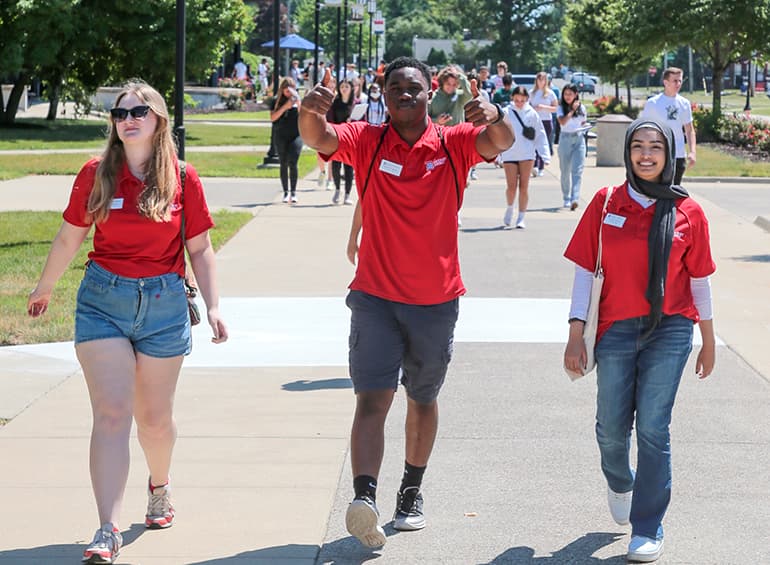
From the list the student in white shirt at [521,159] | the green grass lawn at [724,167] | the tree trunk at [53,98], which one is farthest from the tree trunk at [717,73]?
the student in white shirt at [521,159]

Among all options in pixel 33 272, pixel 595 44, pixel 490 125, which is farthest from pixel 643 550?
pixel 595 44

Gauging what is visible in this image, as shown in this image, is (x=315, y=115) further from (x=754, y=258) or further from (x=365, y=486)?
(x=754, y=258)

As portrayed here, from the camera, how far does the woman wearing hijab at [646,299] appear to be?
17.1 feet

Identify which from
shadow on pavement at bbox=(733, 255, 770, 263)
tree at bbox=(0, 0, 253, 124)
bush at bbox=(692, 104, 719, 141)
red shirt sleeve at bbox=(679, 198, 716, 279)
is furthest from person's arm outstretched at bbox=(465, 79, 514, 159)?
bush at bbox=(692, 104, 719, 141)

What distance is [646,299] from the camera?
5.23 m

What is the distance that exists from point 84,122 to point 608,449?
127 feet

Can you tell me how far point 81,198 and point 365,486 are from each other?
1.53 m

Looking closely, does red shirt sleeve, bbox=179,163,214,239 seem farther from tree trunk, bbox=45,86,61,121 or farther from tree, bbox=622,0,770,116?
tree trunk, bbox=45,86,61,121

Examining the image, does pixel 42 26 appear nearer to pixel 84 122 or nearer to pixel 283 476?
pixel 84 122

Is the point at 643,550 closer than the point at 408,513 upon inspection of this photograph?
Yes

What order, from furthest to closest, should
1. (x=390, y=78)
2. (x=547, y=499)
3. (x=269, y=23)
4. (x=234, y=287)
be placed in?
(x=269, y=23), (x=234, y=287), (x=547, y=499), (x=390, y=78)

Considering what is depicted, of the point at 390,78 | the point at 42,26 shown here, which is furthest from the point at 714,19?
the point at 390,78

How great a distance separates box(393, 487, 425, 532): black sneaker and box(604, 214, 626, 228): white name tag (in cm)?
136

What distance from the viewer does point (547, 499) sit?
6.16 m
